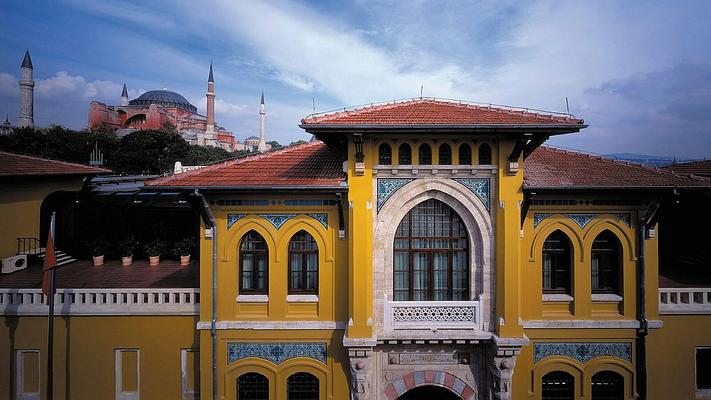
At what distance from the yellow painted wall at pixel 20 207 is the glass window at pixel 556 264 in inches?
738

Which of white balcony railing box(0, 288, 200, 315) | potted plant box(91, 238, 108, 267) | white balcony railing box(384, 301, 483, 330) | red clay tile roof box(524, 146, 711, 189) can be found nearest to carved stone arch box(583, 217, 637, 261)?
red clay tile roof box(524, 146, 711, 189)

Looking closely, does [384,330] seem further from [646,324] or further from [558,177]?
[646,324]

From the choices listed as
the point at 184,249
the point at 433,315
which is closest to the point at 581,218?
the point at 433,315

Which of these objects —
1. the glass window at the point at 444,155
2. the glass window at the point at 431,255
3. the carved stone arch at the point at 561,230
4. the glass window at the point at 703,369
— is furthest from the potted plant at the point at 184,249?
the glass window at the point at 703,369

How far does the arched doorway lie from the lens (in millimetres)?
10406

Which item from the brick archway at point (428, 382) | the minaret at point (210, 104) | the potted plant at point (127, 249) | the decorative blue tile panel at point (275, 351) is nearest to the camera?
the brick archway at point (428, 382)

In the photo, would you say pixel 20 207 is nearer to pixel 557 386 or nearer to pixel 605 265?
pixel 557 386

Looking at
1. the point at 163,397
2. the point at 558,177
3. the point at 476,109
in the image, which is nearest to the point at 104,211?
the point at 163,397

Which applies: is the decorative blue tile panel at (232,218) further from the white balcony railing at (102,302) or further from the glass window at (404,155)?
the glass window at (404,155)

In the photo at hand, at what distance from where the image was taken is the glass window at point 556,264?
10180 millimetres

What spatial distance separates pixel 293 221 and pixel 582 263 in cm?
783

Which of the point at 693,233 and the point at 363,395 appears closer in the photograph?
the point at 363,395

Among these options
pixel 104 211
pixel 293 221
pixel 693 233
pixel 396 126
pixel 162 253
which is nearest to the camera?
pixel 396 126

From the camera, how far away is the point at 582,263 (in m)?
10.0
